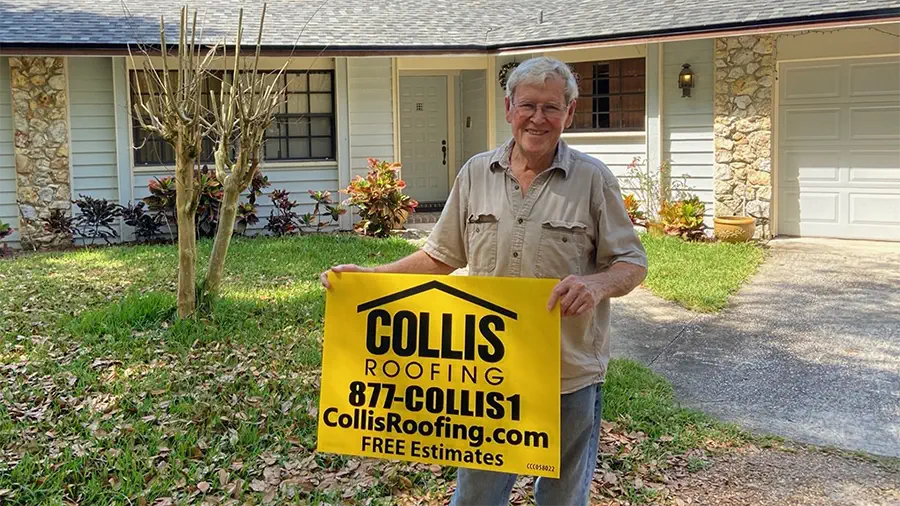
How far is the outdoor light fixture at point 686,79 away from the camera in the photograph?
1137 centimetres

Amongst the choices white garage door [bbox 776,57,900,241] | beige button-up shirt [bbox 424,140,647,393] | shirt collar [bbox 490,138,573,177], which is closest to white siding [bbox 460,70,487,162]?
white garage door [bbox 776,57,900,241]

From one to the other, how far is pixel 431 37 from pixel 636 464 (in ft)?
32.9

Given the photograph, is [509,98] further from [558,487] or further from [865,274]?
[865,274]

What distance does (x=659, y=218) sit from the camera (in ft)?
39.2

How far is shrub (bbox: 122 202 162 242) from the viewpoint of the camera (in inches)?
461

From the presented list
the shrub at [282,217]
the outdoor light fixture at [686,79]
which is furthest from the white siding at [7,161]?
the outdoor light fixture at [686,79]

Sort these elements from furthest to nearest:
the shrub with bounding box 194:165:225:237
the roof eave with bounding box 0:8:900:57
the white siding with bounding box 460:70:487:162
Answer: the white siding with bounding box 460:70:487:162
the shrub with bounding box 194:165:225:237
the roof eave with bounding box 0:8:900:57

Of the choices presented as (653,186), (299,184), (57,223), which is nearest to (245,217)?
(299,184)

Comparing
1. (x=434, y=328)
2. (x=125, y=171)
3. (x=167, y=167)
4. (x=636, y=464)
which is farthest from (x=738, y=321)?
(x=125, y=171)

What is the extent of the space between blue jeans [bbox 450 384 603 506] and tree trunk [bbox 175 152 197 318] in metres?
4.47

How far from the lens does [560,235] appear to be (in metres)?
2.57

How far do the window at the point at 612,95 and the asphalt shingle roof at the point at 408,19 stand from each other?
682 mm

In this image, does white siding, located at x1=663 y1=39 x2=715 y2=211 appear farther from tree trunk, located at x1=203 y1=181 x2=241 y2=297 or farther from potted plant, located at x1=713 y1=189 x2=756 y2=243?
tree trunk, located at x1=203 y1=181 x2=241 y2=297

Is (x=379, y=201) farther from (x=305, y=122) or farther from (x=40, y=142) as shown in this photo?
(x=40, y=142)
